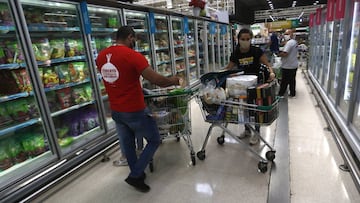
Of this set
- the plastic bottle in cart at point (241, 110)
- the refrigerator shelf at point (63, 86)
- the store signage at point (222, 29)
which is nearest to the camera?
the plastic bottle in cart at point (241, 110)

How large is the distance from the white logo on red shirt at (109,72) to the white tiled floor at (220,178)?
1253 millimetres

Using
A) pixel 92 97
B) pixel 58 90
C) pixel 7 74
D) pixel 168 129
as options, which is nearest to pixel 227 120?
pixel 168 129

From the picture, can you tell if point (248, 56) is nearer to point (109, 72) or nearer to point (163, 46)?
point (109, 72)

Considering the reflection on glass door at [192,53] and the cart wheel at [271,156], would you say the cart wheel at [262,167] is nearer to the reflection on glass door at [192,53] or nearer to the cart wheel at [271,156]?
the cart wheel at [271,156]

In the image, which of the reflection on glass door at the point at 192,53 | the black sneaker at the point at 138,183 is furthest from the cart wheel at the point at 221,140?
the reflection on glass door at the point at 192,53

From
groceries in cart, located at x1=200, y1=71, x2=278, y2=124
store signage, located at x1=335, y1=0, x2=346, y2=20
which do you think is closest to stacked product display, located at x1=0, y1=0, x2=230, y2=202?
groceries in cart, located at x1=200, y1=71, x2=278, y2=124

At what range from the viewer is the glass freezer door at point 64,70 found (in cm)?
275

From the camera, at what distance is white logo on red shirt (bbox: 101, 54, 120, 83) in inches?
82.4

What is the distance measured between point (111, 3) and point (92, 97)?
1.44 m

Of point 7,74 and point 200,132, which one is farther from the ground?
point 7,74

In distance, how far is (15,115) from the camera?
8.37 ft

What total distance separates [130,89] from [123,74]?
17 centimetres

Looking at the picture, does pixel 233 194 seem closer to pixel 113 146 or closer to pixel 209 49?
pixel 113 146

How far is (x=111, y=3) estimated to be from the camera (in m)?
3.32
